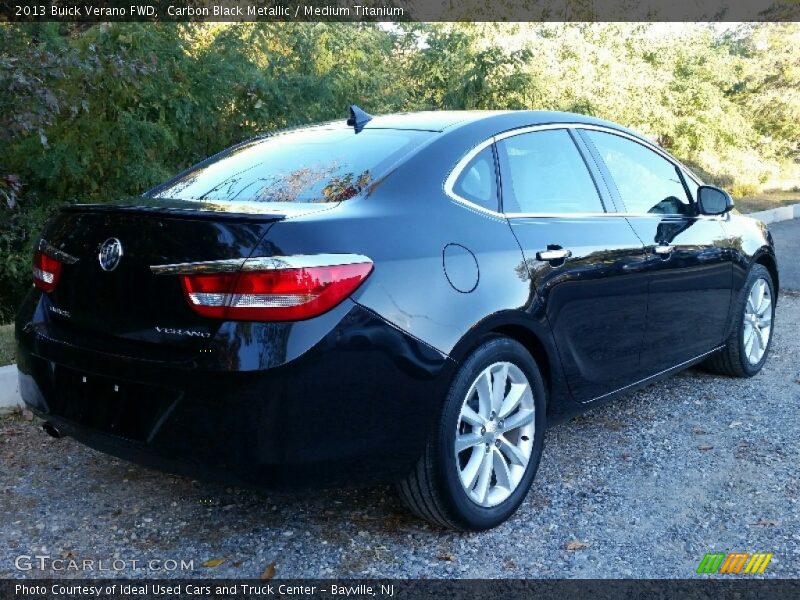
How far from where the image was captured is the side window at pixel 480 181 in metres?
3.26

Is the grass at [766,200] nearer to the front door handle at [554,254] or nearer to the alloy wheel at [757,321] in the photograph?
the alloy wheel at [757,321]

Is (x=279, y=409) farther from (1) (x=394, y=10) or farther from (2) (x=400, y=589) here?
(1) (x=394, y=10)

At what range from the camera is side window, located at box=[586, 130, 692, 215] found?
4.17 meters

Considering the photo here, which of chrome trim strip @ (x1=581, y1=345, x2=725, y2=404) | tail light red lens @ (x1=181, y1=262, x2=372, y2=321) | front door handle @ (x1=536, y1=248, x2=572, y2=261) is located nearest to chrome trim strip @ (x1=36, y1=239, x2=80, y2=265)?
tail light red lens @ (x1=181, y1=262, x2=372, y2=321)

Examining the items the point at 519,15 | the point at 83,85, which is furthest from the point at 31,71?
the point at 519,15

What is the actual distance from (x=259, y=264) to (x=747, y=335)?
12.4 ft

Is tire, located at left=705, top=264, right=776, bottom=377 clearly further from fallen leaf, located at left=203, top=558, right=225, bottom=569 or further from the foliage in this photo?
the foliage

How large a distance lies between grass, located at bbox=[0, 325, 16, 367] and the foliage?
33.5 inches

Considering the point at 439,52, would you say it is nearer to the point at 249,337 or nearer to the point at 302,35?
the point at 302,35

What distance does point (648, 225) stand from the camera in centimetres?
417

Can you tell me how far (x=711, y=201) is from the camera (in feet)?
15.3

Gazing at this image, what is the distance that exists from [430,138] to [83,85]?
3964 millimetres

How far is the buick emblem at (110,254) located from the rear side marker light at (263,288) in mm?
310

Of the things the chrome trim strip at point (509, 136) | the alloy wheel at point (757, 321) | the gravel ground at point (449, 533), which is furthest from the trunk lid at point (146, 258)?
the alloy wheel at point (757, 321)
